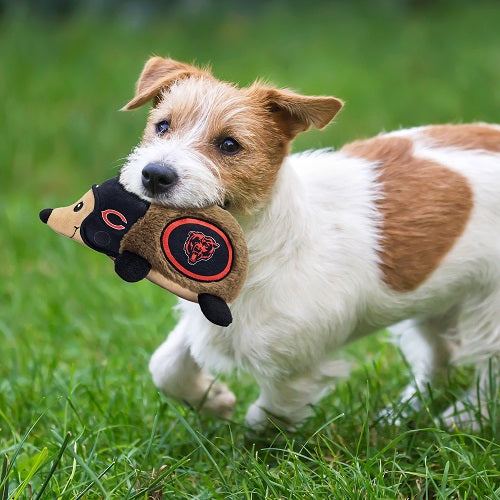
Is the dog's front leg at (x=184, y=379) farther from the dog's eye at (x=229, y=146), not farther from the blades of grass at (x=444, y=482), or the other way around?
the blades of grass at (x=444, y=482)

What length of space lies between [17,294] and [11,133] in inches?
117

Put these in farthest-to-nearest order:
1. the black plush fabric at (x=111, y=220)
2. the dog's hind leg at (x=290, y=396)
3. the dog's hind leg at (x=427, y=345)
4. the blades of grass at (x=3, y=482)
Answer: the dog's hind leg at (x=427, y=345) → the dog's hind leg at (x=290, y=396) → the black plush fabric at (x=111, y=220) → the blades of grass at (x=3, y=482)

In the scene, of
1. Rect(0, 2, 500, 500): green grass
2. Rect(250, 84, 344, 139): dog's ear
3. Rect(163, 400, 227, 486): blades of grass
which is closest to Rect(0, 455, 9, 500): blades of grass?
Rect(0, 2, 500, 500): green grass

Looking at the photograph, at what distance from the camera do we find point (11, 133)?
7871 mm

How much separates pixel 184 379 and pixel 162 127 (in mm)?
1073

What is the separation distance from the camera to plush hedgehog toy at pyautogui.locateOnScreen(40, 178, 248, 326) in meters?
2.89

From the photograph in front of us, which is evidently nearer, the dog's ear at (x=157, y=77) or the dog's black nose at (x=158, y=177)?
the dog's black nose at (x=158, y=177)

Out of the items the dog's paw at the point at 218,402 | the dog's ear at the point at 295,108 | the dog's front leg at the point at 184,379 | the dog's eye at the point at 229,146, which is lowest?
the dog's paw at the point at 218,402

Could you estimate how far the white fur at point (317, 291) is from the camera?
3.24 metres

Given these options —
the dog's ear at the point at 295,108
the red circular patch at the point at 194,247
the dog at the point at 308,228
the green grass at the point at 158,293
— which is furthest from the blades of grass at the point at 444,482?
the dog's ear at the point at 295,108

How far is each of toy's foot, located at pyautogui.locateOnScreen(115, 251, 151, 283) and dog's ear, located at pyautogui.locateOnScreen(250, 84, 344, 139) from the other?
29.0 inches

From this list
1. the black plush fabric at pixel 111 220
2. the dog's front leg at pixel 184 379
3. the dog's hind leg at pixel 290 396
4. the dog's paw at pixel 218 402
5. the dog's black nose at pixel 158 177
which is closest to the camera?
the dog's black nose at pixel 158 177

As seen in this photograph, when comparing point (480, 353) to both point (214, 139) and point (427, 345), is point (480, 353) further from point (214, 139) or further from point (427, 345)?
point (214, 139)

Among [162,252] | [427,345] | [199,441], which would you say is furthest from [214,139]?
[427,345]
